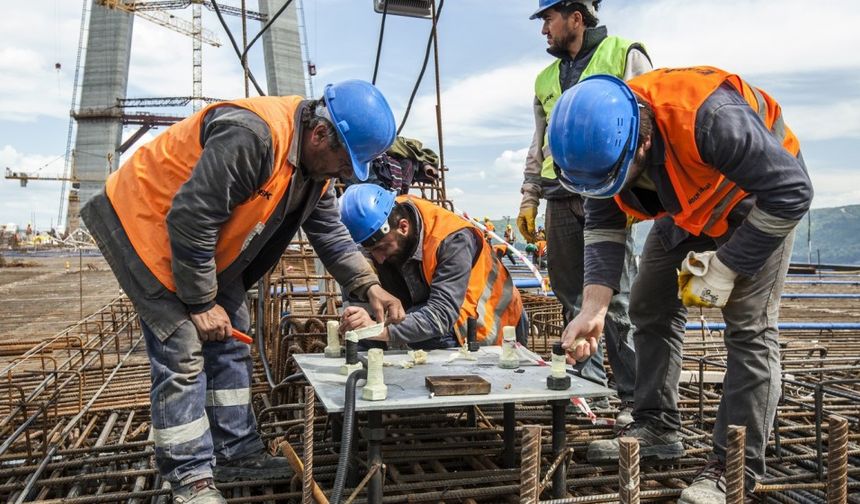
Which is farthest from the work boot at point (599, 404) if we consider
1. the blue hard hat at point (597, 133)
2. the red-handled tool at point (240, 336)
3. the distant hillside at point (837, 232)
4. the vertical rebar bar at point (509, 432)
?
the distant hillside at point (837, 232)

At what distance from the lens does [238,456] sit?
2.61 m

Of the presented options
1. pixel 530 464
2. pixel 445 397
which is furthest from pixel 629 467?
pixel 445 397

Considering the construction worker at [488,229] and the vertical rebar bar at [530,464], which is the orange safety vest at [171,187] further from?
the construction worker at [488,229]

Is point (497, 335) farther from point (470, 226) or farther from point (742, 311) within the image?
point (742, 311)

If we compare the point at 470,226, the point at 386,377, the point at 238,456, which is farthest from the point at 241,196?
the point at 470,226

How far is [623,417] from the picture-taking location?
9.81ft

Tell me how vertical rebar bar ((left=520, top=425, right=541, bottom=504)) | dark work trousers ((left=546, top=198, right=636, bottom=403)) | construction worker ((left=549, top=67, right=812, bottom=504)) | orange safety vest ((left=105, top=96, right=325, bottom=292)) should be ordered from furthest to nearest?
dark work trousers ((left=546, top=198, right=636, bottom=403)), orange safety vest ((left=105, top=96, right=325, bottom=292)), construction worker ((left=549, top=67, right=812, bottom=504)), vertical rebar bar ((left=520, top=425, right=541, bottom=504))

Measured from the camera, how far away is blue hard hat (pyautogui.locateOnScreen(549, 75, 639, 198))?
200 centimetres

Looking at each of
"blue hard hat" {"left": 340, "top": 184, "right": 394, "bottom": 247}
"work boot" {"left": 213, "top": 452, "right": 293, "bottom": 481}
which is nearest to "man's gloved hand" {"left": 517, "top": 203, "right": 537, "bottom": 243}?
"blue hard hat" {"left": 340, "top": 184, "right": 394, "bottom": 247}

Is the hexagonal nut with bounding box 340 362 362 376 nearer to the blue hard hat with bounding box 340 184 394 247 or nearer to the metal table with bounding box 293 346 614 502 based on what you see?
the metal table with bounding box 293 346 614 502

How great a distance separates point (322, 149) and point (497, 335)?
167 centimetres

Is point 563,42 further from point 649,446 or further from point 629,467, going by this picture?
point 629,467

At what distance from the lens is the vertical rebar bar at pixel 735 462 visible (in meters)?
1.31

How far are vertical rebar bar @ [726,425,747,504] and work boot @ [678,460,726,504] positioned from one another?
763mm
